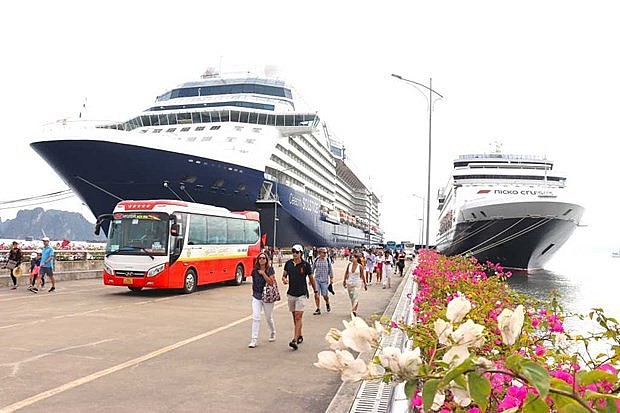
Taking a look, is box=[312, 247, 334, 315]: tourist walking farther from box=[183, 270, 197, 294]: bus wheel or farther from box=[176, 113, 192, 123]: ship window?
box=[176, 113, 192, 123]: ship window

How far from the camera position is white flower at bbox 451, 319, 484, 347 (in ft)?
4.76

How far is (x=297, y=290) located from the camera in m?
8.59

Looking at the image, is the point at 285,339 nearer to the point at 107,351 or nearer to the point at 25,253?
the point at 107,351

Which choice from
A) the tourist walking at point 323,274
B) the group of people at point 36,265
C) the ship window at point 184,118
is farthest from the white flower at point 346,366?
the ship window at point 184,118

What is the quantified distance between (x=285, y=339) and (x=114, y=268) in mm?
7742

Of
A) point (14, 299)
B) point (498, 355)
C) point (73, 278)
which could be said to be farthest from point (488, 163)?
point (498, 355)

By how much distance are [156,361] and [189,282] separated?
9.26 m

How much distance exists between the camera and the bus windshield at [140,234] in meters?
15.2

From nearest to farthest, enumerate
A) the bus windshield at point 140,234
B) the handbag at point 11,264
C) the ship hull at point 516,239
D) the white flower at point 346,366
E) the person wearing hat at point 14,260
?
the white flower at point 346,366 < the bus windshield at point 140,234 < the person wearing hat at point 14,260 < the handbag at point 11,264 < the ship hull at point 516,239

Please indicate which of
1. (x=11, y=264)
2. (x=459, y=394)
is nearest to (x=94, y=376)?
(x=459, y=394)

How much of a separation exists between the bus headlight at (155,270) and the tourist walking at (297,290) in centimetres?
699

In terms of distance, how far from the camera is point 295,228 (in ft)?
144

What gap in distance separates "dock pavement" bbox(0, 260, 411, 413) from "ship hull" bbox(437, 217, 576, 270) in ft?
74.0

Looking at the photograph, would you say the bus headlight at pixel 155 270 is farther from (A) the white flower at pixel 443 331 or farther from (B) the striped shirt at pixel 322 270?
(A) the white flower at pixel 443 331
